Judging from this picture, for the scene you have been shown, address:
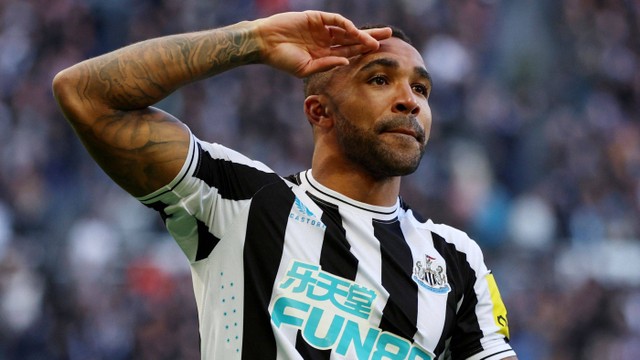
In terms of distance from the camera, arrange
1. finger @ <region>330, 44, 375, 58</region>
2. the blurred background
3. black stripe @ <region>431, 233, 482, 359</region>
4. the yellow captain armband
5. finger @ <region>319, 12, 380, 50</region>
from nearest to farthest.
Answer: finger @ <region>319, 12, 380, 50</region>
finger @ <region>330, 44, 375, 58</region>
black stripe @ <region>431, 233, 482, 359</region>
the yellow captain armband
the blurred background

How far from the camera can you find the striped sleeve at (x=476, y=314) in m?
A: 3.60

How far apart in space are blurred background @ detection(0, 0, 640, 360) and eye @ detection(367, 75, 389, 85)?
5.39m

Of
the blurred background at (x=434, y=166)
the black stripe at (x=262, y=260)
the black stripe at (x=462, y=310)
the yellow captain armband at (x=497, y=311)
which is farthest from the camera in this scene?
the blurred background at (x=434, y=166)

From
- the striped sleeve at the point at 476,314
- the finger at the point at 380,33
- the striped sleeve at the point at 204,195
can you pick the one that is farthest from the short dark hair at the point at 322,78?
the striped sleeve at the point at 476,314

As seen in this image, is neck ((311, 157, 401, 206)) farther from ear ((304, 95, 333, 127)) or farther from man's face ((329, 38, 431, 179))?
ear ((304, 95, 333, 127))

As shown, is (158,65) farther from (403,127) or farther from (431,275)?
(431,275)

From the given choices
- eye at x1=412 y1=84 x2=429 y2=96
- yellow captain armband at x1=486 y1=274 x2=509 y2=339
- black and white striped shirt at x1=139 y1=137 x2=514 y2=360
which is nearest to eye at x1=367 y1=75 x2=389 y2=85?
eye at x1=412 y1=84 x2=429 y2=96

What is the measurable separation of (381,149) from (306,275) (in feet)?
1.64

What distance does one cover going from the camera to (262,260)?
3318 mm

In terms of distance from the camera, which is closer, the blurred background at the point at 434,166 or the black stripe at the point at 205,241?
the black stripe at the point at 205,241

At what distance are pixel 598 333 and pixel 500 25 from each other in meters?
4.30

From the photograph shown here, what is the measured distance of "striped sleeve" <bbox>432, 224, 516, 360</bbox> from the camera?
11.8ft

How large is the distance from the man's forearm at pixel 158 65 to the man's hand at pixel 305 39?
51mm

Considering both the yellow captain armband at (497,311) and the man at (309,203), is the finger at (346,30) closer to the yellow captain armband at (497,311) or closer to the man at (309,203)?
the man at (309,203)
